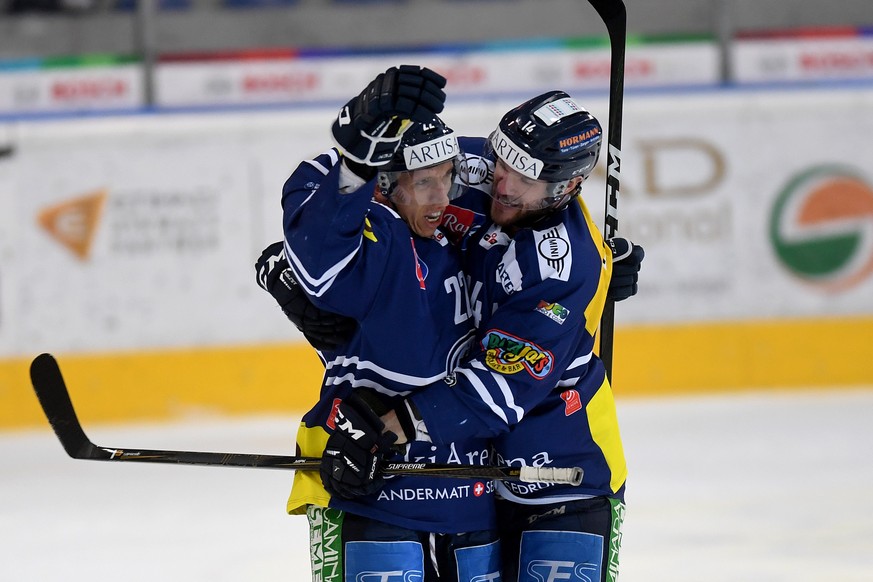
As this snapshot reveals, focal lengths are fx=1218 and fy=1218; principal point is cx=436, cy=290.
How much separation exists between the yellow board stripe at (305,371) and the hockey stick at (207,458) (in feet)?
11.7

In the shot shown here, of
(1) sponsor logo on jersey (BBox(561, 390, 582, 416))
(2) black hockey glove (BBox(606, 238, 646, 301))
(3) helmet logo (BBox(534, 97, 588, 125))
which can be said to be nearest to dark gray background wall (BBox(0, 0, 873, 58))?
(2) black hockey glove (BBox(606, 238, 646, 301))

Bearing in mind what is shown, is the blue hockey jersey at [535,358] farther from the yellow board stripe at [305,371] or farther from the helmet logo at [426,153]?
the yellow board stripe at [305,371]

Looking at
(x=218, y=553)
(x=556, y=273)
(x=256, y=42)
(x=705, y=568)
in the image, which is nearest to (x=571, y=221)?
(x=556, y=273)

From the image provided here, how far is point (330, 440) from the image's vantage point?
2115 mm

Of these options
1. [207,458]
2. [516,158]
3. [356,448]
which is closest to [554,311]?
[516,158]

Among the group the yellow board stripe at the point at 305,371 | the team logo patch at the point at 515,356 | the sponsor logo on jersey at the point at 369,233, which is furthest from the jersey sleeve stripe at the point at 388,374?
the yellow board stripe at the point at 305,371

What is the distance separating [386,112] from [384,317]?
40 cm

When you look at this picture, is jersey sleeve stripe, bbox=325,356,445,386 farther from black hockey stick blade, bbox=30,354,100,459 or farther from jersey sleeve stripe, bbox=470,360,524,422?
black hockey stick blade, bbox=30,354,100,459

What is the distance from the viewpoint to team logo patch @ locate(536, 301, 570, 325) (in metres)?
2.10

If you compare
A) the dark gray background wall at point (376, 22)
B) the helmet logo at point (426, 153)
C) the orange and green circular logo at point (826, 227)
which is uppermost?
the dark gray background wall at point (376, 22)

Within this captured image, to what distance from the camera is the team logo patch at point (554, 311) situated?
82.7 inches

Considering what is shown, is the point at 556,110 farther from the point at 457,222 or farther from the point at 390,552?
the point at 390,552

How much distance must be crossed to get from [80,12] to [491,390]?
6.14 metres

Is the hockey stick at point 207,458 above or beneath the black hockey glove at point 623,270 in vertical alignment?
beneath
